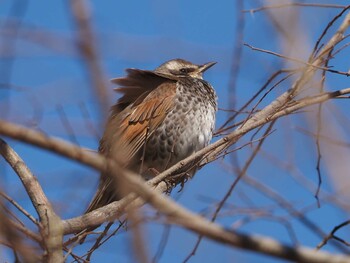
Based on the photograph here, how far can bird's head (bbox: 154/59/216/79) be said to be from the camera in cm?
786

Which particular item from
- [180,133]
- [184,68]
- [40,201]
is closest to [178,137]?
[180,133]

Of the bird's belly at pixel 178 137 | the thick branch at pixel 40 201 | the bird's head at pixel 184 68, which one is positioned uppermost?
the bird's head at pixel 184 68

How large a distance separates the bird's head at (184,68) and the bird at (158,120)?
768 millimetres

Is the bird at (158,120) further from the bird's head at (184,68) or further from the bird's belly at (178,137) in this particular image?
the bird's head at (184,68)

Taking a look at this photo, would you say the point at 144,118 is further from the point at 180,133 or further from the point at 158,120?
the point at 180,133

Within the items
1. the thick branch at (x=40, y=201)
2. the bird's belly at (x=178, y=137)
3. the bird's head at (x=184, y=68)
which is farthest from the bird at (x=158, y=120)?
the thick branch at (x=40, y=201)

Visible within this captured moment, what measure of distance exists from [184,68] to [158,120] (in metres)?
1.43

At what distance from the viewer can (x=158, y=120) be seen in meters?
6.74

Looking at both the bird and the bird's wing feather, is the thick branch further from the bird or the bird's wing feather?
the bird's wing feather

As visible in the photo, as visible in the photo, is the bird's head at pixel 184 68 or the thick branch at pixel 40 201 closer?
the thick branch at pixel 40 201

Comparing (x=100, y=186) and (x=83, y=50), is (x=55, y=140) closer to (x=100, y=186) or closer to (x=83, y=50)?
(x=83, y=50)

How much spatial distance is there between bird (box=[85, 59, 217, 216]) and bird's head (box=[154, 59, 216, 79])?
77cm

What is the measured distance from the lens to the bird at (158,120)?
6.61 metres

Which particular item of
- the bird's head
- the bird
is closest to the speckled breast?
the bird
